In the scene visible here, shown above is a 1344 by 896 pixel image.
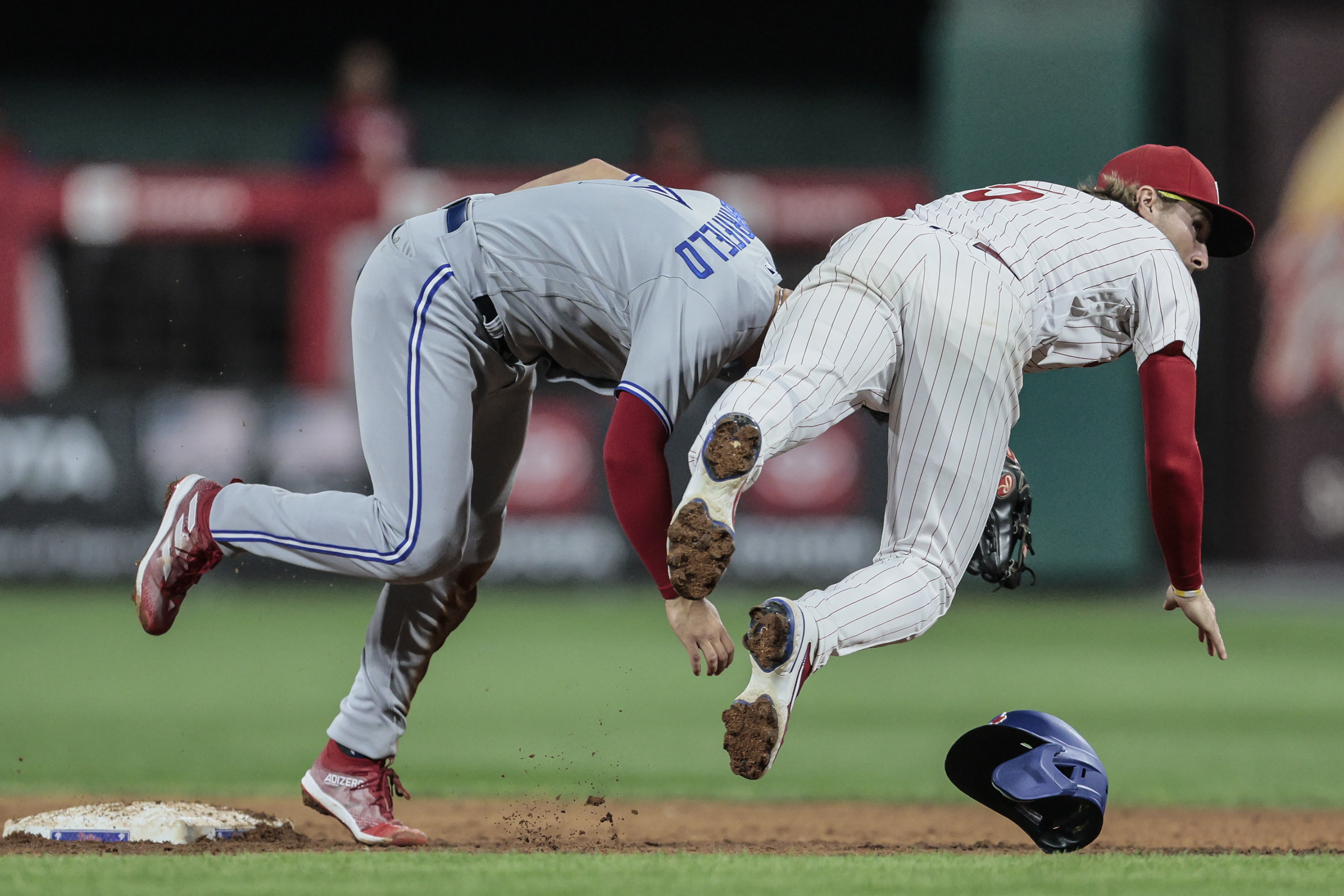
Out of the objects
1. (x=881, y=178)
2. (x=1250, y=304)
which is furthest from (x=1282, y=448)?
(x=881, y=178)

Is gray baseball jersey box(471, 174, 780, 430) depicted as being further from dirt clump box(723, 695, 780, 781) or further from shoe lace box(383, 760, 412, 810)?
shoe lace box(383, 760, 412, 810)

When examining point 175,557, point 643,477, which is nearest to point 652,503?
point 643,477

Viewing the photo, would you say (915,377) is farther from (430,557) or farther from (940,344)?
(430,557)

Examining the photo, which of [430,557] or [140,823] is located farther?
[140,823]

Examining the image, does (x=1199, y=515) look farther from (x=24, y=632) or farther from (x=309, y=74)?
(x=309, y=74)

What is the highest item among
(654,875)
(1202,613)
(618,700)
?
(1202,613)

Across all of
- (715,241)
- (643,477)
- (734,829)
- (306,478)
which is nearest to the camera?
(643,477)

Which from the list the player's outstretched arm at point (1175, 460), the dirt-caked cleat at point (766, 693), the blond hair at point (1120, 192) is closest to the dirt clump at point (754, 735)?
the dirt-caked cleat at point (766, 693)
